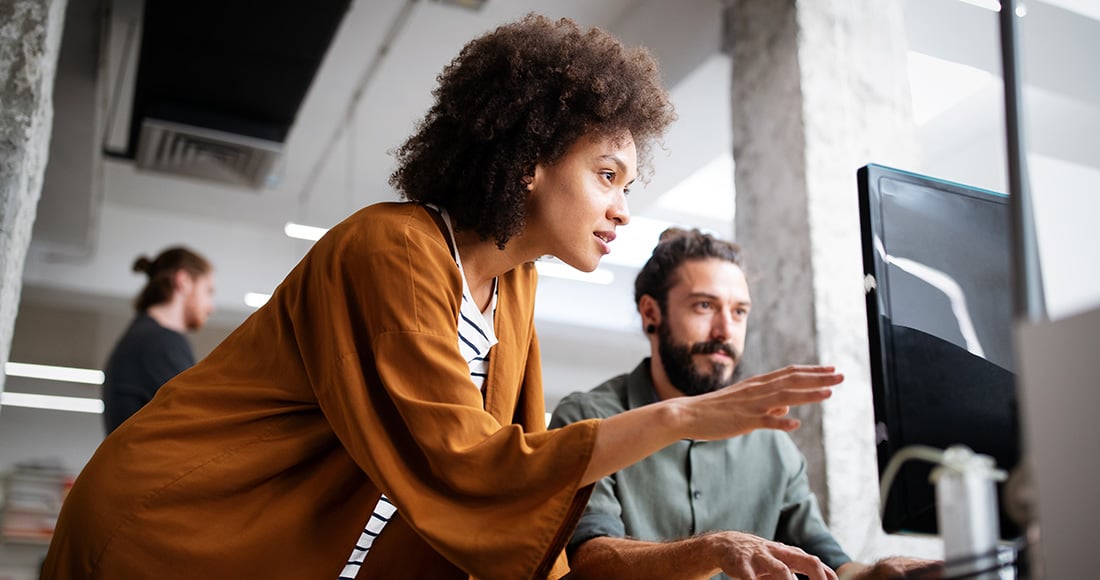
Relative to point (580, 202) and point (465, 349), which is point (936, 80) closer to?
point (580, 202)

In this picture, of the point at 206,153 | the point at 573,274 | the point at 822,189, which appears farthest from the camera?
the point at 573,274

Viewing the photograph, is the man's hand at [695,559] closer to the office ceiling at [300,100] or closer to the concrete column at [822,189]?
the office ceiling at [300,100]

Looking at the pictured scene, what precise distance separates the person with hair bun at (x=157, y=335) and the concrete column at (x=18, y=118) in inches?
32.0

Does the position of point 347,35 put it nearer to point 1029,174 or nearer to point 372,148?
point 372,148

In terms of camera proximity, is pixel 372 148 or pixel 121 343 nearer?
pixel 121 343

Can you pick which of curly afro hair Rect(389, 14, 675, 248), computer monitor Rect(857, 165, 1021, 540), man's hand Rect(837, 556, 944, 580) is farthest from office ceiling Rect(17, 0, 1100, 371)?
curly afro hair Rect(389, 14, 675, 248)

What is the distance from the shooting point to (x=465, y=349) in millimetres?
1494

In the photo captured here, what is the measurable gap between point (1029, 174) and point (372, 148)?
5.58 meters

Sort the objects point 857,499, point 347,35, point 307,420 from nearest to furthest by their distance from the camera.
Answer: point 307,420
point 857,499
point 347,35

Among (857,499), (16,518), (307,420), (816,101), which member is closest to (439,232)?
(307,420)

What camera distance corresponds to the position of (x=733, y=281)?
2.28m

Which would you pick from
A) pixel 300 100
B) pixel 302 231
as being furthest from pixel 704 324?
pixel 302 231

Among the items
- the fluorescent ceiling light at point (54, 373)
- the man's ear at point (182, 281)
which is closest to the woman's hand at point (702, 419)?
the man's ear at point (182, 281)

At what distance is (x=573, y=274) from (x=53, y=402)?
18.3 ft
